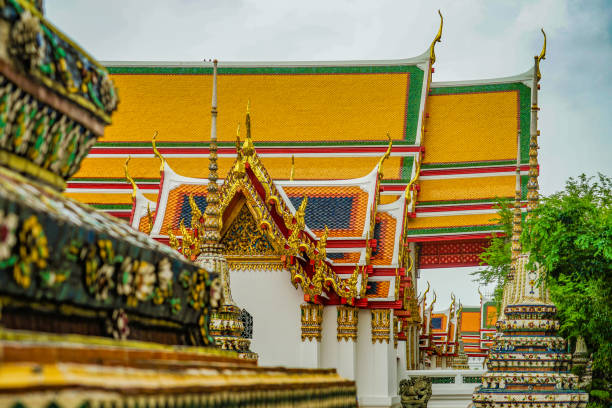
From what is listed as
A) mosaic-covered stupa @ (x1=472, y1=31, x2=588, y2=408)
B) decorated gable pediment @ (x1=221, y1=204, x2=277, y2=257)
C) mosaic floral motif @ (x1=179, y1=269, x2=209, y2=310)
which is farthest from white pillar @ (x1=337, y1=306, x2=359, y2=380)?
mosaic floral motif @ (x1=179, y1=269, x2=209, y2=310)

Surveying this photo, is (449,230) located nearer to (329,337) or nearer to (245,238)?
(329,337)

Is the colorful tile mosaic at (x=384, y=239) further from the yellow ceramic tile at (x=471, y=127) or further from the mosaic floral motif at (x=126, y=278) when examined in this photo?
the yellow ceramic tile at (x=471, y=127)

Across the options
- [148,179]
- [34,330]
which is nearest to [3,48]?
[34,330]

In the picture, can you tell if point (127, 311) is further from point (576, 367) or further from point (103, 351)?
point (576, 367)

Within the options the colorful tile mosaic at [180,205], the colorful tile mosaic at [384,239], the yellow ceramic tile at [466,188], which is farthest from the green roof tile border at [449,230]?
the colorful tile mosaic at [180,205]

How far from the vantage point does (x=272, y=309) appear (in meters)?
14.4

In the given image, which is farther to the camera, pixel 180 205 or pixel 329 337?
pixel 180 205

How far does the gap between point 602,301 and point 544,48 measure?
3.91 m

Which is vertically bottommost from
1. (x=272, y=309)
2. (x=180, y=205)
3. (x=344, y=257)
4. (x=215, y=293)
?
(x=215, y=293)

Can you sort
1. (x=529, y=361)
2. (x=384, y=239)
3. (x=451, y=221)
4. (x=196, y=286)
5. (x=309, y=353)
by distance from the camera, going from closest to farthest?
(x=196, y=286) < (x=529, y=361) < (x=309, y=353) < (x=384, y=239) < (x=451, y=221)

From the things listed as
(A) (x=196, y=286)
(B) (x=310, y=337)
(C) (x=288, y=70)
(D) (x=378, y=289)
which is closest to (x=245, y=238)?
(B) (x=310, y=337)

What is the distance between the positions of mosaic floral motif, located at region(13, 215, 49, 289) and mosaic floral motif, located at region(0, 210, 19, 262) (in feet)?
0.12

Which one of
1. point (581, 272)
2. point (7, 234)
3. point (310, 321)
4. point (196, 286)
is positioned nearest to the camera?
point (7, 234)

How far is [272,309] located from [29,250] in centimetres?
1268
